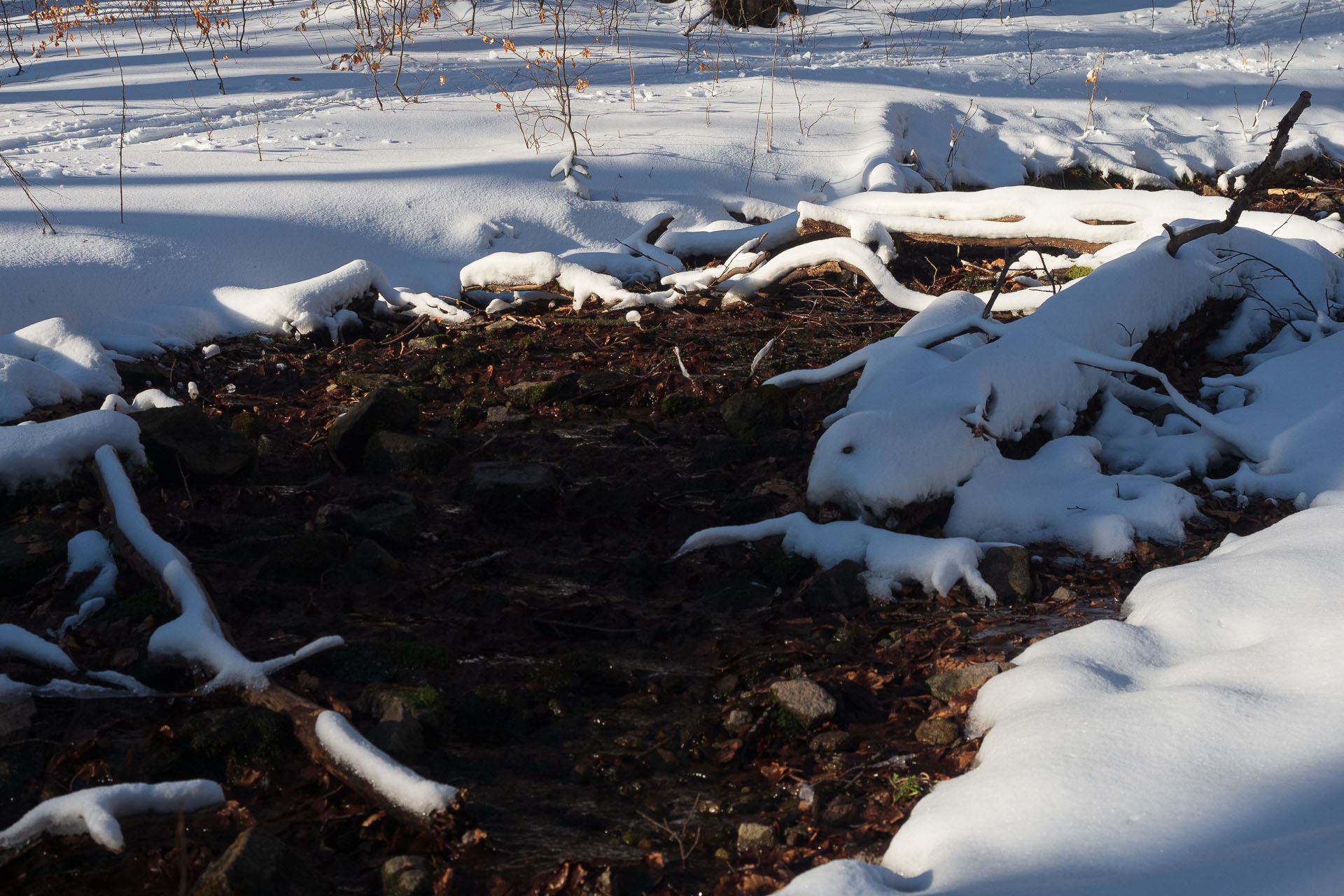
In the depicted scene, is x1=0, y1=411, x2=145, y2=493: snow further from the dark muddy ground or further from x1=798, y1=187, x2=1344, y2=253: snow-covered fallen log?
x1=798, y1=187, x2=1344, y2=253: snow-covered fallen log

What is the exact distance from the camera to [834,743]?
8.21 ft

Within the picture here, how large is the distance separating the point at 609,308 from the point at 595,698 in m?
4.11

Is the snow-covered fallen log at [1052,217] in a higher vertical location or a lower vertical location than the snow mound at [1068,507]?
higher

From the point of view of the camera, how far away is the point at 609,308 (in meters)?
6.56

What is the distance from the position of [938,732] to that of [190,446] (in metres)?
3.41

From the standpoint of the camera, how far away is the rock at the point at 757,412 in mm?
4727

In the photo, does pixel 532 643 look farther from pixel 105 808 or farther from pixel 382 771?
pixel 105 808

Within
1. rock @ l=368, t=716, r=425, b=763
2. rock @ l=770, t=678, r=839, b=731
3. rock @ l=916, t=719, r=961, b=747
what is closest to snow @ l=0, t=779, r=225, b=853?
rock @ l=368, t=716, r=425, b=763

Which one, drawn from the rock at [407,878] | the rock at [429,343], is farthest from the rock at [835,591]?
the rock at [429,343]

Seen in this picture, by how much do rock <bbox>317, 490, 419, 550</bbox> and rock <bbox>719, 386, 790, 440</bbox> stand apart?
65.8 inches

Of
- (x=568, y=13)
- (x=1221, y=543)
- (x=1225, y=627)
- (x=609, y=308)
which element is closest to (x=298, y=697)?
(x=1225, y=627)

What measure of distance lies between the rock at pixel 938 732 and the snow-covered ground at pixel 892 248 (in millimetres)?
71

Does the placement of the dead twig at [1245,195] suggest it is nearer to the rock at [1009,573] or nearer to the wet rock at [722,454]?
the rock at [1009,573]

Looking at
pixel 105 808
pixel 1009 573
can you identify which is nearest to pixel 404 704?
pixel 105 808
